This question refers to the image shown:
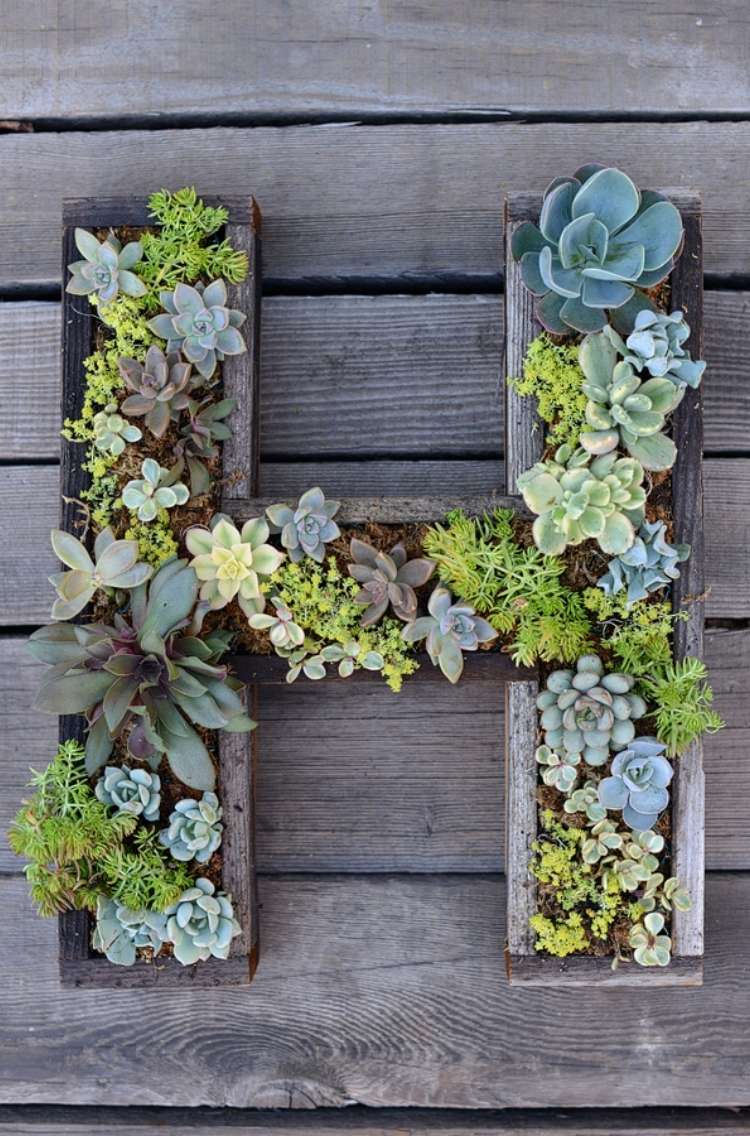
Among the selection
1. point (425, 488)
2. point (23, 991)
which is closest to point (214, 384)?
point (425, 488)

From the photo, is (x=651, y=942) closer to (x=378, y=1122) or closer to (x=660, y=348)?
(x=378, y=1122)

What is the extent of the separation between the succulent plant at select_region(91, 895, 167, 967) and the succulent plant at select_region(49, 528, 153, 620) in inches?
16.8

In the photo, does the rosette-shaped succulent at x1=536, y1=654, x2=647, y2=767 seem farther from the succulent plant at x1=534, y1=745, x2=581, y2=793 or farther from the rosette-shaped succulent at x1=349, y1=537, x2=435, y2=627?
the rosette-shaped succulent at x1=349, y1=537, x2=435, y2=627

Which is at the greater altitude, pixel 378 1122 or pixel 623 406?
pixel 623 406

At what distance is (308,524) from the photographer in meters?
1.23

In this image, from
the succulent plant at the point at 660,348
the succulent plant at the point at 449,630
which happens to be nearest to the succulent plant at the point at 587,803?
the succulent plant at the point at 449,630

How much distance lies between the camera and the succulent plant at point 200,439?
1268 mm

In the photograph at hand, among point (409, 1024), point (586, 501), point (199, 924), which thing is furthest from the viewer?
point (409, 1024)

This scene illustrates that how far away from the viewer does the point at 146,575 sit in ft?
4.03

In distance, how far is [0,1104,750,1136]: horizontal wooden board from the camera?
1.52 metres

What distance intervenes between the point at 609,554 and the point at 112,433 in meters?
0.75

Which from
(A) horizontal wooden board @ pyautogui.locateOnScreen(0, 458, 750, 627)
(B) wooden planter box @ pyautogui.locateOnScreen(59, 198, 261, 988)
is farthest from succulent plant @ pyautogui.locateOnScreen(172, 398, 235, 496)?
(A) horizontal wooden board @ pyautogui.locateOnScreen(0, 458, 750, 627)

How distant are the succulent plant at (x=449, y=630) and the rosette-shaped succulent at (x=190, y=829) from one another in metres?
0.40

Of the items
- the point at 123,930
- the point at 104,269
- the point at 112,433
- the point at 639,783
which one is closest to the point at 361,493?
the point at 112,433
